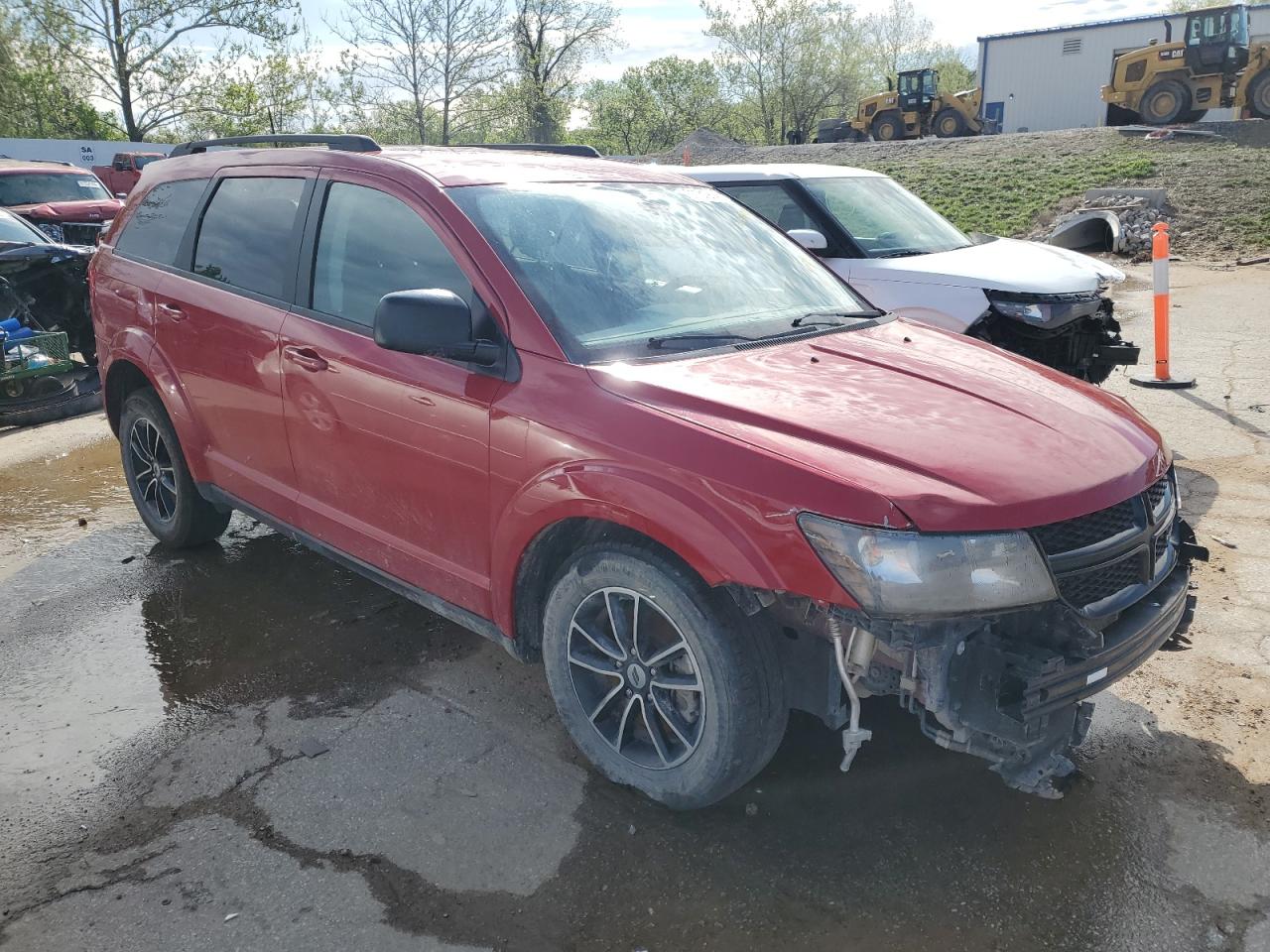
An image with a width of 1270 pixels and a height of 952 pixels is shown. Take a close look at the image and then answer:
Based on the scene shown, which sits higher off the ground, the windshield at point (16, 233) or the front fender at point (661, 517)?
the windshield at point (16, 233)

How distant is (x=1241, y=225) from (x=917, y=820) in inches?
689

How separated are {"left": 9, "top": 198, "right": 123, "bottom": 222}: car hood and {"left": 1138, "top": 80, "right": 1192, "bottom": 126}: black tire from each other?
25006mm

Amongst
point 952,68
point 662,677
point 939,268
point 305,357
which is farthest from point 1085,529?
point 952,68

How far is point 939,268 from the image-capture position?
648 cm

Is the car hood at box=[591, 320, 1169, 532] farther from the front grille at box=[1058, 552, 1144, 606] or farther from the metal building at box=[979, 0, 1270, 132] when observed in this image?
the metal building at box=[979, 0, 1270, 132]

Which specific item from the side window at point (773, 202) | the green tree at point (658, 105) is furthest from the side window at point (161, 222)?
the green tree at point (658, 105)

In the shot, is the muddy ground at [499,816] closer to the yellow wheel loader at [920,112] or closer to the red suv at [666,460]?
the red suv at [666,460]

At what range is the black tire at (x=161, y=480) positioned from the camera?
4.72 m

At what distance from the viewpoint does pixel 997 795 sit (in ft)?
9.89

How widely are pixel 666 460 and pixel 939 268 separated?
4.51 meters

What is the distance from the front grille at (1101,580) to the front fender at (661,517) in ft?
2.18

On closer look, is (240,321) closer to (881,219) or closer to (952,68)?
(881,219)

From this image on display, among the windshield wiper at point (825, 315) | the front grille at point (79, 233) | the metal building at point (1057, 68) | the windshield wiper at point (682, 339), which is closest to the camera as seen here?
the windshield wiper at point (682, 339)

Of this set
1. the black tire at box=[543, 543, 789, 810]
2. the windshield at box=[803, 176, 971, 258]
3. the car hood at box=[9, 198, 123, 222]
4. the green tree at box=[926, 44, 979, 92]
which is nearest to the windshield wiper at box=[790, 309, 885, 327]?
the black tire at box=[543, 543, 789, 810]
